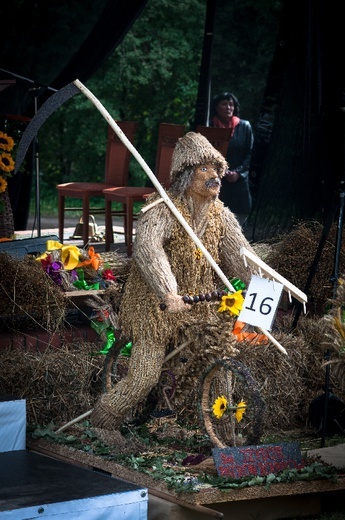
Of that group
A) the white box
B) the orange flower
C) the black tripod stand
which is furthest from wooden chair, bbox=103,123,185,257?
the white box

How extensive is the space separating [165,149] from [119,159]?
2.40 feet

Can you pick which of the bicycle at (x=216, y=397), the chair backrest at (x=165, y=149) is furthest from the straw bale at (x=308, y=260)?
the chair backrest at (x=165, y=149)

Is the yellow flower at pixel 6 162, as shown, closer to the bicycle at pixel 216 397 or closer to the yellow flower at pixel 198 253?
the bicycle at pixel 216 397

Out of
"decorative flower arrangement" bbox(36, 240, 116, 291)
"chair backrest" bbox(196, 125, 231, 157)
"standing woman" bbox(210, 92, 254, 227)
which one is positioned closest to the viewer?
"decorative flower arrangement" bbox(36, 240, 116, 291)

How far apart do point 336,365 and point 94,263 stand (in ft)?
8.67

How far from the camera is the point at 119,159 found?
30.0ft

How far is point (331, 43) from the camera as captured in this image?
7371 mm

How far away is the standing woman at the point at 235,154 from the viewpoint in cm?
871

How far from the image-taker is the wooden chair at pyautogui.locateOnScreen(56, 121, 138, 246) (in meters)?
8.76

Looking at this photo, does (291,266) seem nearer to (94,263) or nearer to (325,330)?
(94,263)

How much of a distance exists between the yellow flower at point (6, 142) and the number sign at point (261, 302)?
3559mm

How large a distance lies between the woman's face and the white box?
15.5ft

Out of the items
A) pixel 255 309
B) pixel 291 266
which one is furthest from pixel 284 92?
pixel 255 309

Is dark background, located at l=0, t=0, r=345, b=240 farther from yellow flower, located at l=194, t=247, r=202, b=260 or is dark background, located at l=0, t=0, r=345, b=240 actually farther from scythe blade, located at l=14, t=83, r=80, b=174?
scythe blade, located at l=14, t=83, r=80, b=174
